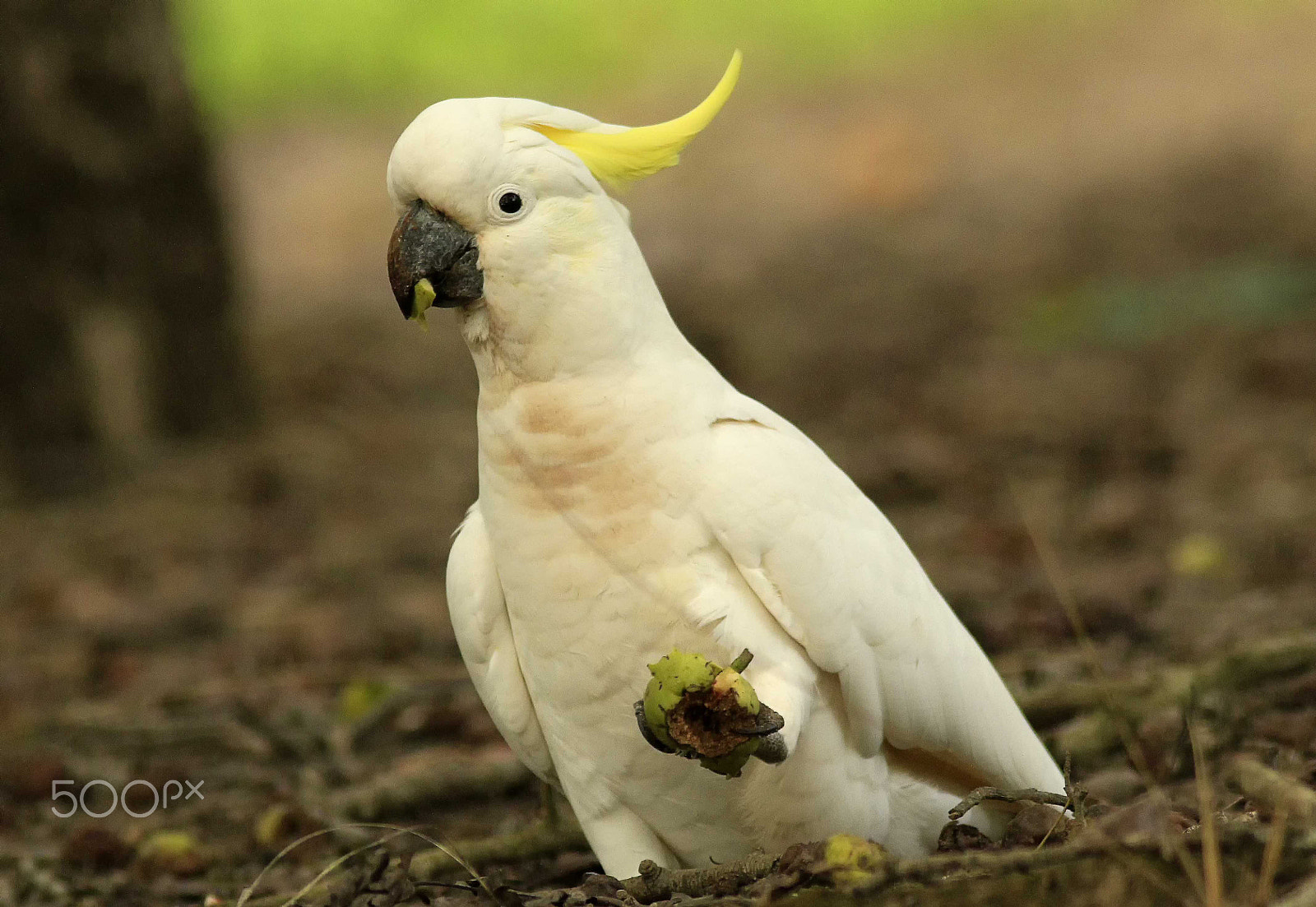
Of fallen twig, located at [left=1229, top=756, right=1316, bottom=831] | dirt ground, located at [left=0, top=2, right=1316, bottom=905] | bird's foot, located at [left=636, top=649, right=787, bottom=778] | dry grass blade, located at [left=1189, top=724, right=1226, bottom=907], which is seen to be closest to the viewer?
dry grass blade, located at [left=1189, top=724, right=1226, bottom=907]

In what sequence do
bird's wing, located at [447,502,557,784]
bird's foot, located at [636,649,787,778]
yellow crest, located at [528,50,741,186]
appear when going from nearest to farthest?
bird's foot, located at [636,649,787,778]
yellow crest, located at [528,50,741,186]
bird's wing, located at [447,502,557,784]

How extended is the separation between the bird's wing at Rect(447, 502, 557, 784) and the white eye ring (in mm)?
623

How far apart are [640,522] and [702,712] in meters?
0.43

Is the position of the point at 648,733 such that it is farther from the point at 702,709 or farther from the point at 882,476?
the point at 882,476

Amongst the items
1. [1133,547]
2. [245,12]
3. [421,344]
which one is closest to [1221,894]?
[1133,547]

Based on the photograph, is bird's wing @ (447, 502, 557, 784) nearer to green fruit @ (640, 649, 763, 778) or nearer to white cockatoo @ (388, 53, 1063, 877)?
white cockatoo @ (388, 53, 1063, 877)

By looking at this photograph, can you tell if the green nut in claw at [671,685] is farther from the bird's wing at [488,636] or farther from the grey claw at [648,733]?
the bird's wing at [488,636]

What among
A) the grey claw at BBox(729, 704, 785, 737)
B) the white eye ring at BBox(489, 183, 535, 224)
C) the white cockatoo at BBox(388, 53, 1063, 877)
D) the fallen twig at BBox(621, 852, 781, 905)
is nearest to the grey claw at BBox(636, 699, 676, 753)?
the grey claw at BBox(729, 704, 785, 737)

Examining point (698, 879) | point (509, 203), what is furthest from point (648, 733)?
point (509, 203)

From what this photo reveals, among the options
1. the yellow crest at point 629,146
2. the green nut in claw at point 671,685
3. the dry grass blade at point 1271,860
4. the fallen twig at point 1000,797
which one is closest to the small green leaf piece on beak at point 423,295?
the yellow crest at point 629,146

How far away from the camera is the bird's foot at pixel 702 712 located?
7.01 ft

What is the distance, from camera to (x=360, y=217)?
38.5 feet

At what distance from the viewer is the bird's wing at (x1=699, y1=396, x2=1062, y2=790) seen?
2.47 metres

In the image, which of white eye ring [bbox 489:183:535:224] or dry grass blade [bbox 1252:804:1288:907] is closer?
dry grass blade [bbox 1252:804:1288:907]
